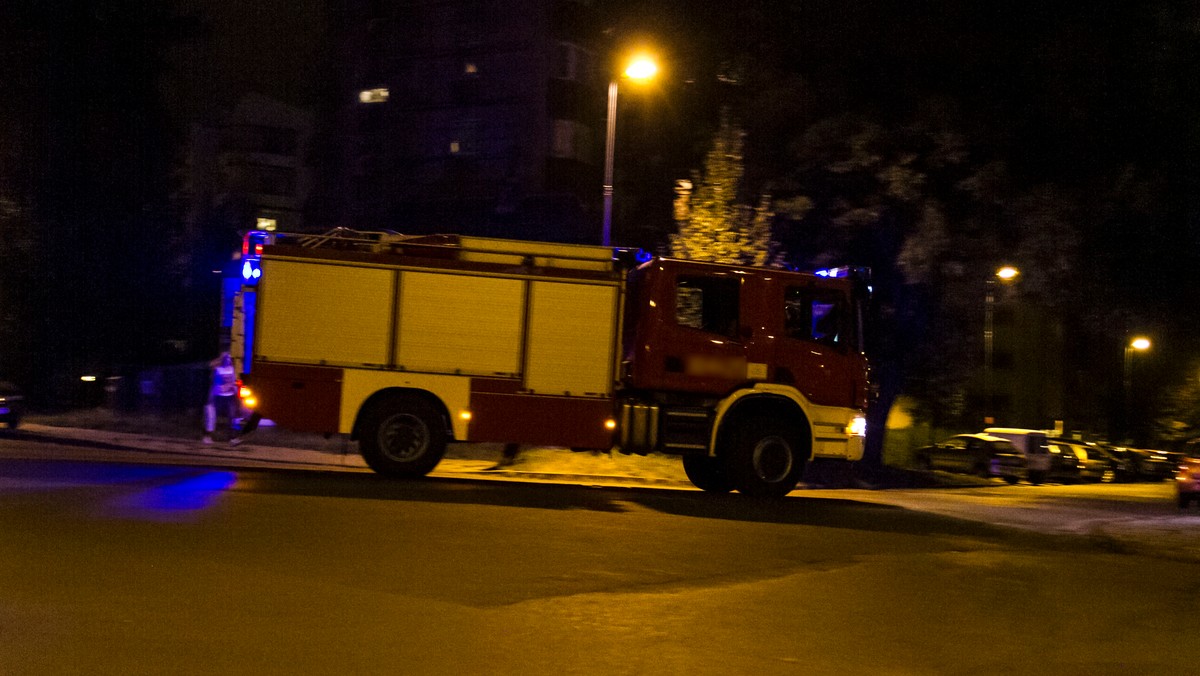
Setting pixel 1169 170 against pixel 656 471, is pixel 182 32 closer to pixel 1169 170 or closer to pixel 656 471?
pixel 656 471

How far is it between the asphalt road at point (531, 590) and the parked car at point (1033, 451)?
19.5m

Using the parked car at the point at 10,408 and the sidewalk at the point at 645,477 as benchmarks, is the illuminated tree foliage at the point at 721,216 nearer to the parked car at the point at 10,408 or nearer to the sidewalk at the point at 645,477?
the sidewalk at the point at 645,477

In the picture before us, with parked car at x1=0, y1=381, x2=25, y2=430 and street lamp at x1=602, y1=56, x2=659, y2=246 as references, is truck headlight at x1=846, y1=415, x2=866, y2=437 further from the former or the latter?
parked car at x1=0, y1=381, x2=25, y2=430

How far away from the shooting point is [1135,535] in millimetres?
13648

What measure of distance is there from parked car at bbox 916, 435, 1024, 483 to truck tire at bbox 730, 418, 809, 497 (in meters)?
17.6

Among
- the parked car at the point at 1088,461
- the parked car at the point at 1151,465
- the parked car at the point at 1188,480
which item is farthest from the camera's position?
the parked car at the point at 1151,465

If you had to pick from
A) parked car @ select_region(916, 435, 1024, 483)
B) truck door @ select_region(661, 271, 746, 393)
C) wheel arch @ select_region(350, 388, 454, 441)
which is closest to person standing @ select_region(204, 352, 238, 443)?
wheel arch @ select_region(350, 388, 454, 441)

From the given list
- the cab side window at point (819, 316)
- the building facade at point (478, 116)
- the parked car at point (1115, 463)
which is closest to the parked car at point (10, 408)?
the cab side window at point (819, 316)

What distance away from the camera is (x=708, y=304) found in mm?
15406

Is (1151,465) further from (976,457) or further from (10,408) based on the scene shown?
(10,408)

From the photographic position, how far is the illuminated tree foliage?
2067 centimetres

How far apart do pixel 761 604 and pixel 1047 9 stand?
15.1 metres

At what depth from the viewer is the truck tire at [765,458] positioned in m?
15.2

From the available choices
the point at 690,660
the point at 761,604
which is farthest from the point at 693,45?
the point at 690,660
